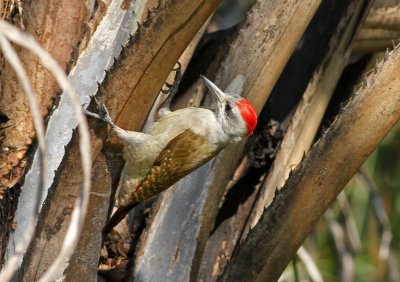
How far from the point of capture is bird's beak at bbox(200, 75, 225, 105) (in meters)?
2.99

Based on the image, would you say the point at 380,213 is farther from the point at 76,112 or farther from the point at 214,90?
the point at 76,112

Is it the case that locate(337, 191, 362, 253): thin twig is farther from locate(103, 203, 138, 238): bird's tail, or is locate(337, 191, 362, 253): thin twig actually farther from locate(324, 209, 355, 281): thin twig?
locate(103, 203, 138, 238): bird's tail

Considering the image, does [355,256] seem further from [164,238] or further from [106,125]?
[106,125]

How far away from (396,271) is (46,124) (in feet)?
12.9

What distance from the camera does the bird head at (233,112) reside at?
115 inches

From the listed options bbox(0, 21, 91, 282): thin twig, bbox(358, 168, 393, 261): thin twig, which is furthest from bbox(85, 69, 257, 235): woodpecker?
bbox(358, 168, 393, 261): thin twig

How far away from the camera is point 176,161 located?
2.96 meters

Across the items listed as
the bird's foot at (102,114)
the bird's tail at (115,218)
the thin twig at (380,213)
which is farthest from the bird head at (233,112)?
the thin twig at (380,213)

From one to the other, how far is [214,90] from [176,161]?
420 mm

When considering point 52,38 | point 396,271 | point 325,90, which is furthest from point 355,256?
point 52,38

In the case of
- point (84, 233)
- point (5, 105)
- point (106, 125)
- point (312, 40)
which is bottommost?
point (84, 233)

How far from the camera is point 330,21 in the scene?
3477 mm

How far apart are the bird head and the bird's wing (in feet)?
0.49

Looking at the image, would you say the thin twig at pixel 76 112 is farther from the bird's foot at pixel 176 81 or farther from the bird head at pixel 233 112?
the bird's foot at pixel 176 81
